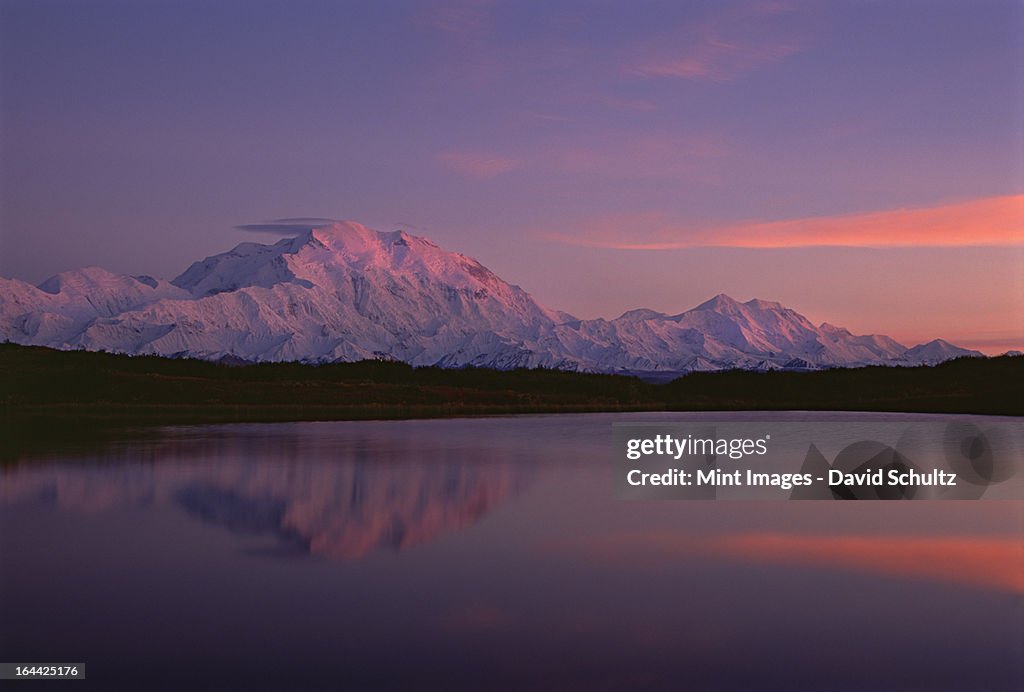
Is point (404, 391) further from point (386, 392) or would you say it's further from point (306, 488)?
point (306, 488)

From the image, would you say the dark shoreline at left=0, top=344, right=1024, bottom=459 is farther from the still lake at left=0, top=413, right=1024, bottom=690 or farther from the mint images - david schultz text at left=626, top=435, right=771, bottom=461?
the mint images - david schultz text at left=626, top=435, right=771, bottom=461

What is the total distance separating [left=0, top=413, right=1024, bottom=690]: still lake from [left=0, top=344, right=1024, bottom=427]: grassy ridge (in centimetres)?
4984

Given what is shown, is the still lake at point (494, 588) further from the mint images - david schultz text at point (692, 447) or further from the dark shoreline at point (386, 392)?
the dark shoreline at point (386, 392)

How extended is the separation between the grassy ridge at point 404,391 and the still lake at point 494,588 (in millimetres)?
49843

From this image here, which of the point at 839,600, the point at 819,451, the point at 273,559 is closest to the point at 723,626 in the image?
the point at 839,600

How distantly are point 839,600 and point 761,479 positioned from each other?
19349mm

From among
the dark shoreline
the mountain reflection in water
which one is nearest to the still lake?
the mountain reflection in water

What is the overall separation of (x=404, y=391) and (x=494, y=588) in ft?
334

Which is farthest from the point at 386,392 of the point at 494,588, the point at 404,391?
the point at 494,588

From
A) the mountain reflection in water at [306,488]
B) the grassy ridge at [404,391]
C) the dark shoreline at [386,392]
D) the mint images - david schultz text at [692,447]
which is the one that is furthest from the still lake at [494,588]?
the grassy ridge at [404,391]

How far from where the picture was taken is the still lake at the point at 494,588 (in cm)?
1425

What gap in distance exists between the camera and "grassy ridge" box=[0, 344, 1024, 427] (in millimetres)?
93438

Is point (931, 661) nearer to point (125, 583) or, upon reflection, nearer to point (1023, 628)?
point (1023, 628)

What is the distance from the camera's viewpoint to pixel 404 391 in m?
120
